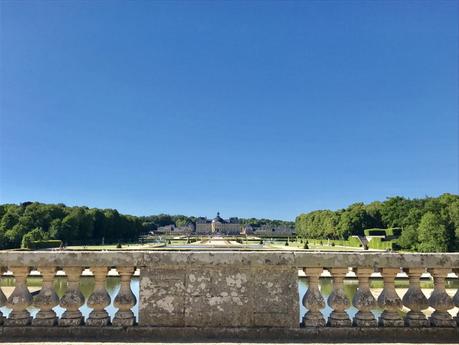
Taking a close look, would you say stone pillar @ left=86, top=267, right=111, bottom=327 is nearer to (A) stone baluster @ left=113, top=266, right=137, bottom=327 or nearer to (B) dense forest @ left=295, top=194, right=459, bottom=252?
(A) stone baluster @ left=113, top=266, right=137, bottom=327

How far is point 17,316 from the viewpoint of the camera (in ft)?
12.9

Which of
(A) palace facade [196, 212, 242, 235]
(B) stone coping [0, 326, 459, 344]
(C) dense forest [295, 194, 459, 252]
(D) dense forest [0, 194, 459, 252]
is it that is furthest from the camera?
(A) palace facade [196, 212, 242, 235]

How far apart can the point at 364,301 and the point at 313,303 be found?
49 cm

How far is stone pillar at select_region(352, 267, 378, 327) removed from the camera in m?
3.90

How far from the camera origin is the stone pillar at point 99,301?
154 inches

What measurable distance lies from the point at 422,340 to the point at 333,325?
32.9 inches

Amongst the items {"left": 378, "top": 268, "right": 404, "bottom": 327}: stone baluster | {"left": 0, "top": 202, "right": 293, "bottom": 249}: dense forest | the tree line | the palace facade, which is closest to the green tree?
{"left": 378, "top": 268, "right": 404, "bottom": 327}: stone baluster

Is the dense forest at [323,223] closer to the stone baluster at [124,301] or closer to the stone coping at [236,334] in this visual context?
the stone coping at [236,334]

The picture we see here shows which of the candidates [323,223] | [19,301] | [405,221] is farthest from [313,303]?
[323,223]

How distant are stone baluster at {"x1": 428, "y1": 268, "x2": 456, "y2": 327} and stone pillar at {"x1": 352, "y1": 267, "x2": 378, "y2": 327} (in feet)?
1.94

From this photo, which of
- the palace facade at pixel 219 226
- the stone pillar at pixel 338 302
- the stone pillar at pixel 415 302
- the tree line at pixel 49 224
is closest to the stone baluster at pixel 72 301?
the stone pillar at pixel 338 302

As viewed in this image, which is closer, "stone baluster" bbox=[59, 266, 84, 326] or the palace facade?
"stone baluster" bbox=[59, 266, 84, 326]

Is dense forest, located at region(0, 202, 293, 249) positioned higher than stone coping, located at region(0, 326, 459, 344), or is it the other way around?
dense forest, located at region(0, 202, 293, 249)

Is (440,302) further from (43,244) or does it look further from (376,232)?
(376,232)
